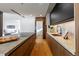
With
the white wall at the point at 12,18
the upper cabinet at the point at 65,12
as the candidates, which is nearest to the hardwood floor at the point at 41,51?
the upper cabinet at the point at 65,12

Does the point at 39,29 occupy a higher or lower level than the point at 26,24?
lower

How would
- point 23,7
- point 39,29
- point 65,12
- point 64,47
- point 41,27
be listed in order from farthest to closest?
point 39,29, point 41,27, point 23,7, point 65,12, point 64,47

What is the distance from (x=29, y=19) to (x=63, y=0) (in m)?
6.93

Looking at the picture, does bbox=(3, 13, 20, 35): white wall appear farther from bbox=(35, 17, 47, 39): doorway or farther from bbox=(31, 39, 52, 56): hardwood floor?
bbox=(35, 17, 47, 39): doorway

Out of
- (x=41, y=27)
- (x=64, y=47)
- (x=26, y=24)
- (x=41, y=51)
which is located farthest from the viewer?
(x=41, y=27)

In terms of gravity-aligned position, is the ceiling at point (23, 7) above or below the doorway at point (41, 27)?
above

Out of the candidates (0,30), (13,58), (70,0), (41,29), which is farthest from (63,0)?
(41,29)

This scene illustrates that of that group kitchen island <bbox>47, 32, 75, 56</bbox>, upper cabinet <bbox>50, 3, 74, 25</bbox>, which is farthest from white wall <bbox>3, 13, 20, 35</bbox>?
kitchen island <bbox>47, 32, 75, 56</bbox>

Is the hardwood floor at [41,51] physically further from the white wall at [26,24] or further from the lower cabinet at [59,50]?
the white wall at [26,24]

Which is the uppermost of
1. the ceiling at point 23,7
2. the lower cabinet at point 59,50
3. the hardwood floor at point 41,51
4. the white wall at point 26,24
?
the ceiling at point 23,7

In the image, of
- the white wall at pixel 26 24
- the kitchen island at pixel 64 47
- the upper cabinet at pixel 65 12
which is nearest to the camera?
the kitchen island at pixel 64 47

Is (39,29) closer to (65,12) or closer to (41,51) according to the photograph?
(41,51)

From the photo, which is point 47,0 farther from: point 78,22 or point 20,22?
point 20,22

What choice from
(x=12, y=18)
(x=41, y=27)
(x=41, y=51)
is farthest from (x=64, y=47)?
(x=41, y=27)
